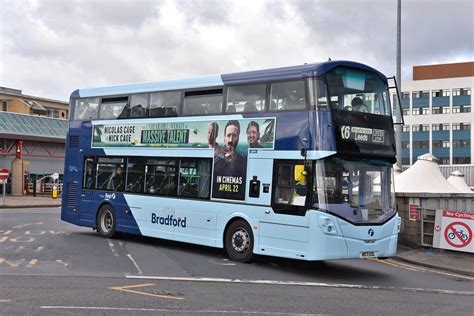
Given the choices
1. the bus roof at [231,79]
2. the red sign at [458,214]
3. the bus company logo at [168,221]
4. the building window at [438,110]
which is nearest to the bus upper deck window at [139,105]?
the bus roof at [231,79]

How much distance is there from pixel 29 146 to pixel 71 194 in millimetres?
34563

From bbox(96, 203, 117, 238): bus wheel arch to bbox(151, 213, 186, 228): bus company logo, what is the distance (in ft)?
6.29

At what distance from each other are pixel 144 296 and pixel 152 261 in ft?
12.9

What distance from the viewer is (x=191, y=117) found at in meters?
13.9

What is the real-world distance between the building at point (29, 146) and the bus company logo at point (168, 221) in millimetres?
32146

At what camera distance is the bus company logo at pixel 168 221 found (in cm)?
1390

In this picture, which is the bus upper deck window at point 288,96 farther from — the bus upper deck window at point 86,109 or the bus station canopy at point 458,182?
the bus station canopy at point 458,182

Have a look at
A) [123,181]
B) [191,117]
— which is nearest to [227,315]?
[191,117]

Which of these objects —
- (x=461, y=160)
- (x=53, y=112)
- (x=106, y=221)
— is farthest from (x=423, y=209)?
(x=461, y=160)

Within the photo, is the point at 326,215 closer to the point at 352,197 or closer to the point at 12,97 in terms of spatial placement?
the point at 352,197

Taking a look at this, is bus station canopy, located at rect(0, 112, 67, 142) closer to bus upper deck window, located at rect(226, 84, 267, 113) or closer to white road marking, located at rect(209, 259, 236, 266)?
bus upper deck window, located at rect(226, 84, 267, 113)

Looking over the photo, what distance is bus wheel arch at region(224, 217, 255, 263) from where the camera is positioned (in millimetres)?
12344

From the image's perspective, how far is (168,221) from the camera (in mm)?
14297

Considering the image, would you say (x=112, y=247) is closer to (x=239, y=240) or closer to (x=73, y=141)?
(x=239, y=240)
